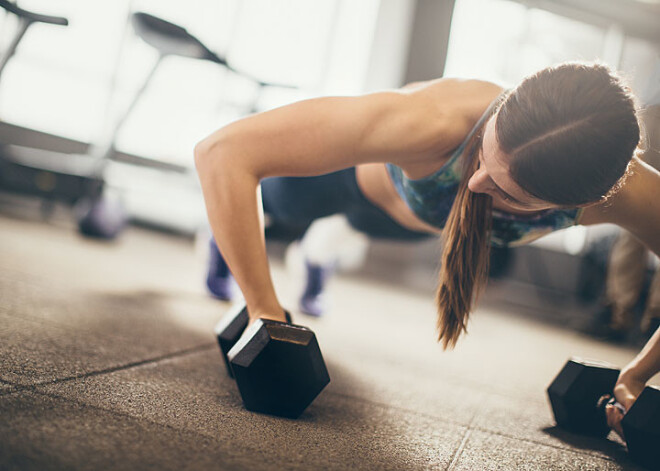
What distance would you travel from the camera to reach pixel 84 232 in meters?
2.50

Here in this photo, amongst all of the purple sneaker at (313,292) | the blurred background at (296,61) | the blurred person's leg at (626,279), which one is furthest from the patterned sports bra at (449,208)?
the blurred background at (296,61)

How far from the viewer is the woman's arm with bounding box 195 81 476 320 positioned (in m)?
0.79

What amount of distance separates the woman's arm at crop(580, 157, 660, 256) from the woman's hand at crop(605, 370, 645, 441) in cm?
24

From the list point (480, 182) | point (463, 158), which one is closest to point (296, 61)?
point (463, 158)

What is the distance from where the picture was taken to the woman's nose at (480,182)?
2.53 feet

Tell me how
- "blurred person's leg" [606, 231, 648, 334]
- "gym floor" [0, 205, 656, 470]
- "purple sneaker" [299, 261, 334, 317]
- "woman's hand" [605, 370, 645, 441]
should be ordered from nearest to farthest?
"gym floor" [0, 205, 656, 470]
"woman's hand" [605, 370, 645, 441]
"purple sneaker" [299, 261, 334, 317]
"blurred person's leg" [606, 231, 648, 334]

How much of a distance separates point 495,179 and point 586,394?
1.49 ft

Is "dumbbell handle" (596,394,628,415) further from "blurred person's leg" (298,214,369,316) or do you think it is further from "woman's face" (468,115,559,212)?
"blurred person's leg" (298,214,369,316)

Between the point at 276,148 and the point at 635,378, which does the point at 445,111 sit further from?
the point at 635,378

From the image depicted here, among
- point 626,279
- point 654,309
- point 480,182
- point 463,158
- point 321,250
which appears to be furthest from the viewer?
point 626,279

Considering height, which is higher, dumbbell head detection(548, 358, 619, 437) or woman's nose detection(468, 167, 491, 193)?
woman's nose detection(468, 167, 491, 193)

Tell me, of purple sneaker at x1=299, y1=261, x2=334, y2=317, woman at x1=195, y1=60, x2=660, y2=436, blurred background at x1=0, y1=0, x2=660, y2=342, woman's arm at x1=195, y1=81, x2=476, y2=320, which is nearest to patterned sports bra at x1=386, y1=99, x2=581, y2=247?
woman at x1=195, y1=60, x2=660, y2=436

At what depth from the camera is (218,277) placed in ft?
5.57

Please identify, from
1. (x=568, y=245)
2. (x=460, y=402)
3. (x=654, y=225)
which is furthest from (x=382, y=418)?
(x=568, y=245)
